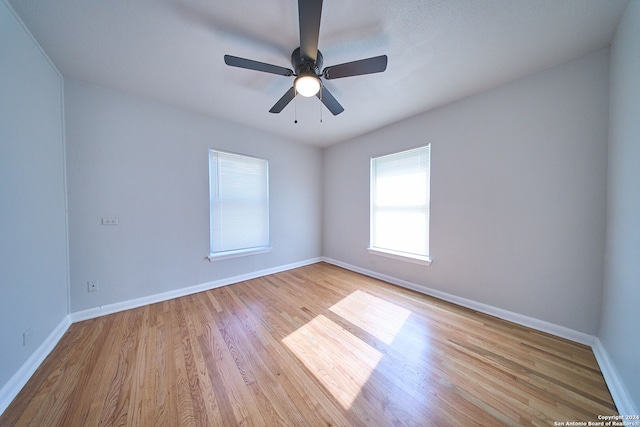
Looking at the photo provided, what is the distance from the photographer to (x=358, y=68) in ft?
4.88

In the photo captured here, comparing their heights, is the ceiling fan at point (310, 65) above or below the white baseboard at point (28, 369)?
A: above

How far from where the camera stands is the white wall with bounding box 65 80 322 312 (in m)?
2.10

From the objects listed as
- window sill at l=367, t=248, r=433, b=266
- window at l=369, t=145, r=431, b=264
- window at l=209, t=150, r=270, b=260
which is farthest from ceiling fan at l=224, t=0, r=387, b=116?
window sill at l=367, t=248, r=433, b=266

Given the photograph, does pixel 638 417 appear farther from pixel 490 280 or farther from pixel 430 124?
pixel 430 124

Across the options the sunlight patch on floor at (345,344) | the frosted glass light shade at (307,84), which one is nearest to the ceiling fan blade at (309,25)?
the frosted glass light shade at (307,84)

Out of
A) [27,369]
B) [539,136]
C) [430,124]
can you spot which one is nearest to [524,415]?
[539,136]

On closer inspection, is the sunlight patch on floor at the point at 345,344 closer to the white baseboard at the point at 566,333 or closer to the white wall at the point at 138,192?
the white baseboard at the point at 566,333

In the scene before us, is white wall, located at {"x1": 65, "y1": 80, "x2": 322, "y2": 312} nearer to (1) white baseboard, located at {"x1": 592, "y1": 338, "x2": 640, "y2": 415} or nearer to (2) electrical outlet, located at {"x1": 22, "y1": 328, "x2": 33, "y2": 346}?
(2) electrical outlet, located at {"x1": 22, "y1": 328, "x2": 33, "y2": 346}

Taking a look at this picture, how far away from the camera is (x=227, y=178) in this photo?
3.08m

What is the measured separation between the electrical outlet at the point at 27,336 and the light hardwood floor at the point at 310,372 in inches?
9.6

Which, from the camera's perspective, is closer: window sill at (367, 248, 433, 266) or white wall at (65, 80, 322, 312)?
white wall at (65, 80, 322, 312)

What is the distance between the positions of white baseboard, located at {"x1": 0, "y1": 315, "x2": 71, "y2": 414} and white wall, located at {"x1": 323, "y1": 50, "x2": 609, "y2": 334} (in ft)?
12.0

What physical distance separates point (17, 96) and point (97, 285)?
1.85 m

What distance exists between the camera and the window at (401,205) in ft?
9.12
